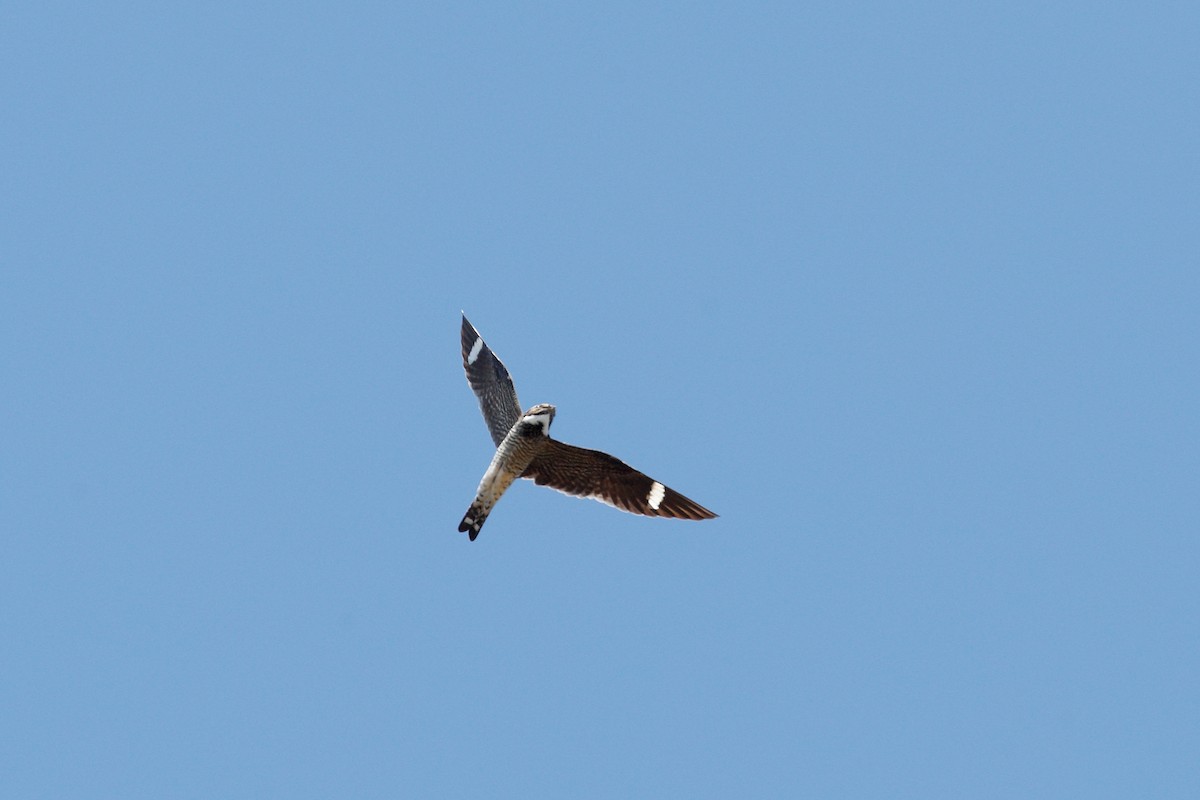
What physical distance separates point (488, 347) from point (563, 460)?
113 inches

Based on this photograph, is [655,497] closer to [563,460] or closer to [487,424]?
[563,460]

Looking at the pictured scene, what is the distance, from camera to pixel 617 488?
17.4 metres

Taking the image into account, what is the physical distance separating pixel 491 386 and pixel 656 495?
301 cm

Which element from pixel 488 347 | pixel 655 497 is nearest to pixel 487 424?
pixel 488 347

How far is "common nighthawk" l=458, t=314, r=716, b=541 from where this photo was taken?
1680cm

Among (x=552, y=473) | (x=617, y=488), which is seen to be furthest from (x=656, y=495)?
(x=552, y=473)

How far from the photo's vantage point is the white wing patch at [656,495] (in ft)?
57.0

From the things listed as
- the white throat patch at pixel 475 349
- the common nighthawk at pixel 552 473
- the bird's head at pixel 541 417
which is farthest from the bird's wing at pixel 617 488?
the white throat patch at pixel 475 349

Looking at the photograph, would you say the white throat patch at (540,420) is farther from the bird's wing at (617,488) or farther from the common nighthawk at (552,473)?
the bird's wing at (617,488)

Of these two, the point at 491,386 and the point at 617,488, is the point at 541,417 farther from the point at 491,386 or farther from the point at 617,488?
the point at 491,386

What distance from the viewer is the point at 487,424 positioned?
60.3ft

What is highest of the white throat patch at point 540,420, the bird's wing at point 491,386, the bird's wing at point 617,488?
the bird's wing at point 491,386

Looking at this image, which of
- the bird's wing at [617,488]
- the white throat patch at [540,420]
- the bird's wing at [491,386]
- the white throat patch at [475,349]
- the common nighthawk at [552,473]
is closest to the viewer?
the white throat patch at [540,420]

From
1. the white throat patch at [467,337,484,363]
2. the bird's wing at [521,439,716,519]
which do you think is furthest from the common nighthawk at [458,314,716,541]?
the white throat patch at [467,337,484,363]
